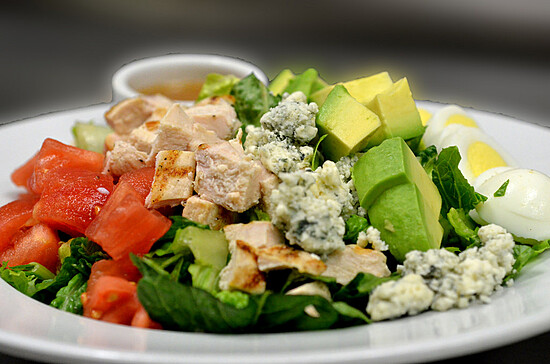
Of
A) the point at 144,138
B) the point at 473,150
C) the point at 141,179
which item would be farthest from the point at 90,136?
the point at 473,150

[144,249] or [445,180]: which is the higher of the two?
[445,180]

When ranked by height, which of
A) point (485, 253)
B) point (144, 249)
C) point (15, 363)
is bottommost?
point (15, 363)

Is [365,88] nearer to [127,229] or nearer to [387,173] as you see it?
[387,173]

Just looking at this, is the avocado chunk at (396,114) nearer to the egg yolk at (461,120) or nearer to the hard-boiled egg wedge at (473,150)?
the hard-boiled egg wedge at (473,150)

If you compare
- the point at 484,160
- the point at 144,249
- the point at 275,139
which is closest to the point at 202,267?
the point at 144,249

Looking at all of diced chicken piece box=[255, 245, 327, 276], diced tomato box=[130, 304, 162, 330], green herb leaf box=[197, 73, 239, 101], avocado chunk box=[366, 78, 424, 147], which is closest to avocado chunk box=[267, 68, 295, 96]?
green herb leaf box=[197, 73, 239, 101]

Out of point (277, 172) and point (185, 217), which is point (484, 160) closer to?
point (277, 172)

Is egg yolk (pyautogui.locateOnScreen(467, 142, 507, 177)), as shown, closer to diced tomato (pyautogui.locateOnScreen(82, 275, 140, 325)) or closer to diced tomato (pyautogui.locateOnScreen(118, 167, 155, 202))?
diced tomato (pyautogui.locateOnScreen(118, 167, 155, 202))

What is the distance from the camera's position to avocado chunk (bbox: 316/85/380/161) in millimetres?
3096

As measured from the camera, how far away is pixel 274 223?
2598mm

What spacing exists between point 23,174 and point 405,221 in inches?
103

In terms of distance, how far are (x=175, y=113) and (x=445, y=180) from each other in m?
1.55

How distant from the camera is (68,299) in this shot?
2.73 metres

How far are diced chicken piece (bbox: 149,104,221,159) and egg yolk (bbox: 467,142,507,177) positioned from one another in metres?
1.71
